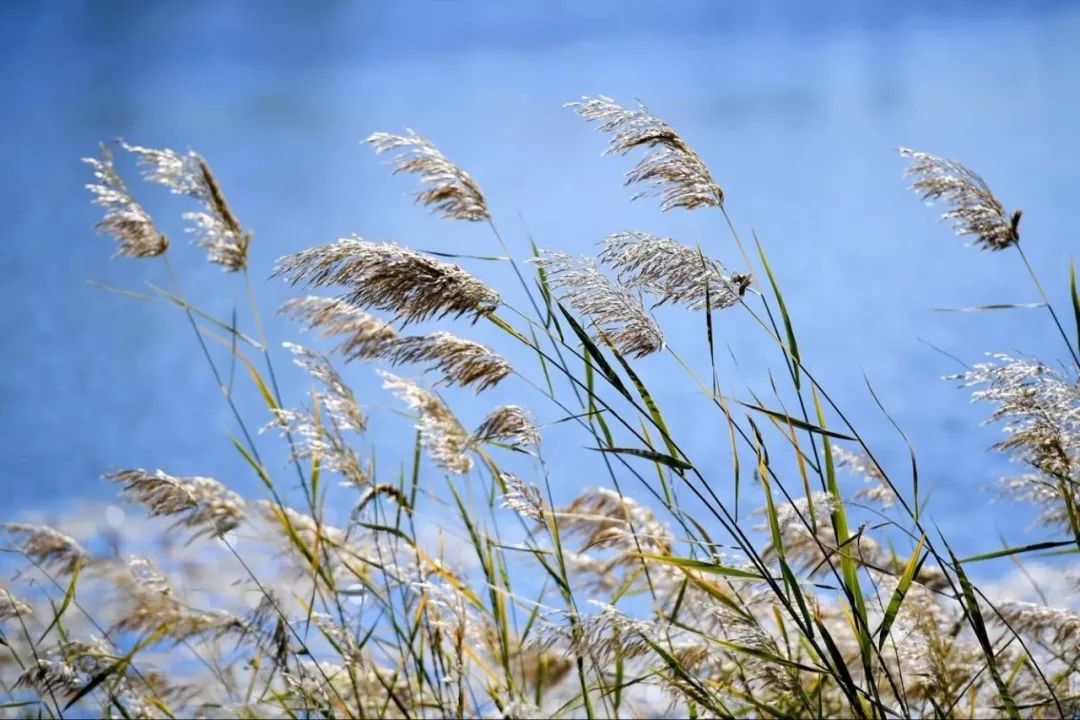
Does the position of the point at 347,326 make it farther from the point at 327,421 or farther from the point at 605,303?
the point at 605,303

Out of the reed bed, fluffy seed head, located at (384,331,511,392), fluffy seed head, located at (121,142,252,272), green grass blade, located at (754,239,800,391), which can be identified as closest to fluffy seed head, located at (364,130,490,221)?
the reed bed

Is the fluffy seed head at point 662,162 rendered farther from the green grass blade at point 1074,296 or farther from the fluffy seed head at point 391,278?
the green grass blade at point 1074,296

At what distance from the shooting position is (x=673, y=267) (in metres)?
1.29

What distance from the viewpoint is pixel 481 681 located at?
1.80 metres

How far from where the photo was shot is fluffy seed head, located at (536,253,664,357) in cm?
129

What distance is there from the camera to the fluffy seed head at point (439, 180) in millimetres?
1505

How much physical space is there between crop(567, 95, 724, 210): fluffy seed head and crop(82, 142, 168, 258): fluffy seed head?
1079mm

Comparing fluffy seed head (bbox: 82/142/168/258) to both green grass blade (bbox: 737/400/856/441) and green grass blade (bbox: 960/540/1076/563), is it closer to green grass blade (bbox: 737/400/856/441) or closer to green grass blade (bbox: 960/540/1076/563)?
green grass blade (bbox: 737/400/856/441)

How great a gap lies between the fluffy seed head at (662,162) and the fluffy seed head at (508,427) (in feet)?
1.01

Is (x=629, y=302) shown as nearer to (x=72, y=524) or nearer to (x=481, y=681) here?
(x=481, y=681)

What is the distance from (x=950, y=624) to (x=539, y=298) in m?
0.91

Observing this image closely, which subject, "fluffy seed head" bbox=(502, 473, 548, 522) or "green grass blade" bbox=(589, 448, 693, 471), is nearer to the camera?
"green grass blade" bbox=(589, 448, 693, 471)

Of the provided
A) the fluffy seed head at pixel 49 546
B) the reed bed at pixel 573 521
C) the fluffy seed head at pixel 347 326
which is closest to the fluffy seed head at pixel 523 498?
the reed bed at pixel 573 521

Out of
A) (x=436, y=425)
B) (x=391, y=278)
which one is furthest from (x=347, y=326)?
(x=391, y=278)
